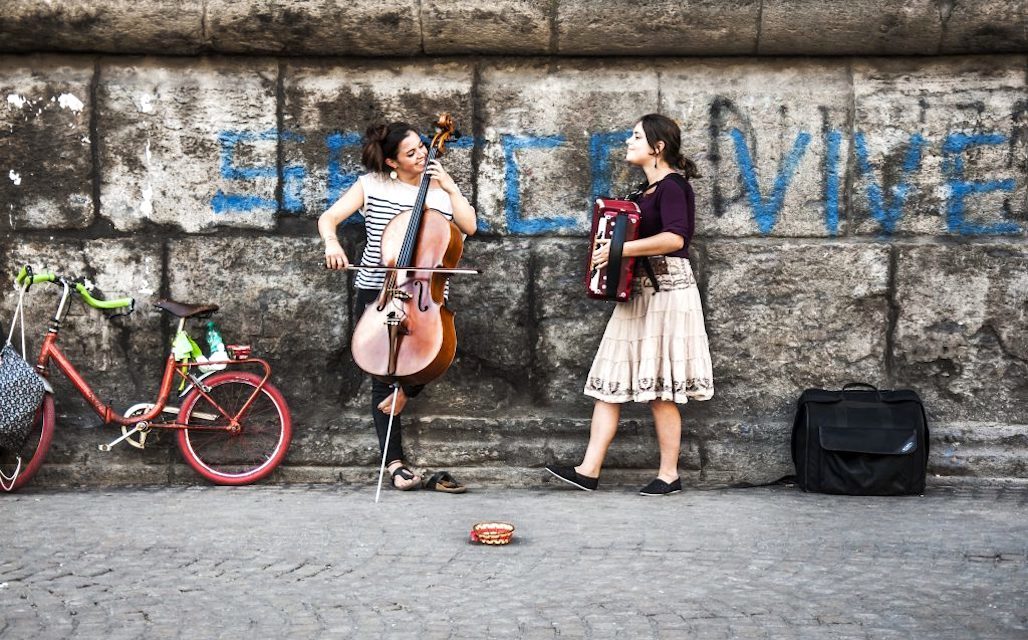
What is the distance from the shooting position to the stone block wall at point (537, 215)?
6.59 m

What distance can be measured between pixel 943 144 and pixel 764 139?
2.68ft

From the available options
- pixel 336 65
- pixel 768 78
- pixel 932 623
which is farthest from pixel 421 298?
pixel 932 623

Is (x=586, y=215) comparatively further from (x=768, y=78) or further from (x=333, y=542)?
(x=333, y=542)

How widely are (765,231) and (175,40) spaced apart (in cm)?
284

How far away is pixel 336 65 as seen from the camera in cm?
666

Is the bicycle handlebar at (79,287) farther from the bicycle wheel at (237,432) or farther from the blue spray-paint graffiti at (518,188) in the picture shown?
the blue spray-paint graffiti at (518,188)

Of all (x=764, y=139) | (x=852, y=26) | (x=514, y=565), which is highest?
(x=852, y=26)

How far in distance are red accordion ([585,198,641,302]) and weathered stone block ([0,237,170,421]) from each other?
2091 millimetres

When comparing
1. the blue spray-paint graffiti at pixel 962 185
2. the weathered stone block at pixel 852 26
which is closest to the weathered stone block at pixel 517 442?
the blue spray-paint graffiti at pixel 962 185

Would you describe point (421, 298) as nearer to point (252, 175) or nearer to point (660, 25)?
point (252, 175)

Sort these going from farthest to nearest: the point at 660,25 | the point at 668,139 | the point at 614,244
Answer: the point at 660,25 < the point at 668,139 < the point at 614,244

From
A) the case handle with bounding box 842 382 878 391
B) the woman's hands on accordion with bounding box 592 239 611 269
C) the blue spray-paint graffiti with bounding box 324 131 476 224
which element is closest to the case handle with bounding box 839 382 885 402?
the case handle with bounding box 842 382 878 391

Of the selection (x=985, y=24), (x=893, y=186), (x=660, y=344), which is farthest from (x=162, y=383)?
(x=985, y=24)

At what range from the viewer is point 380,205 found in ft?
20.6
